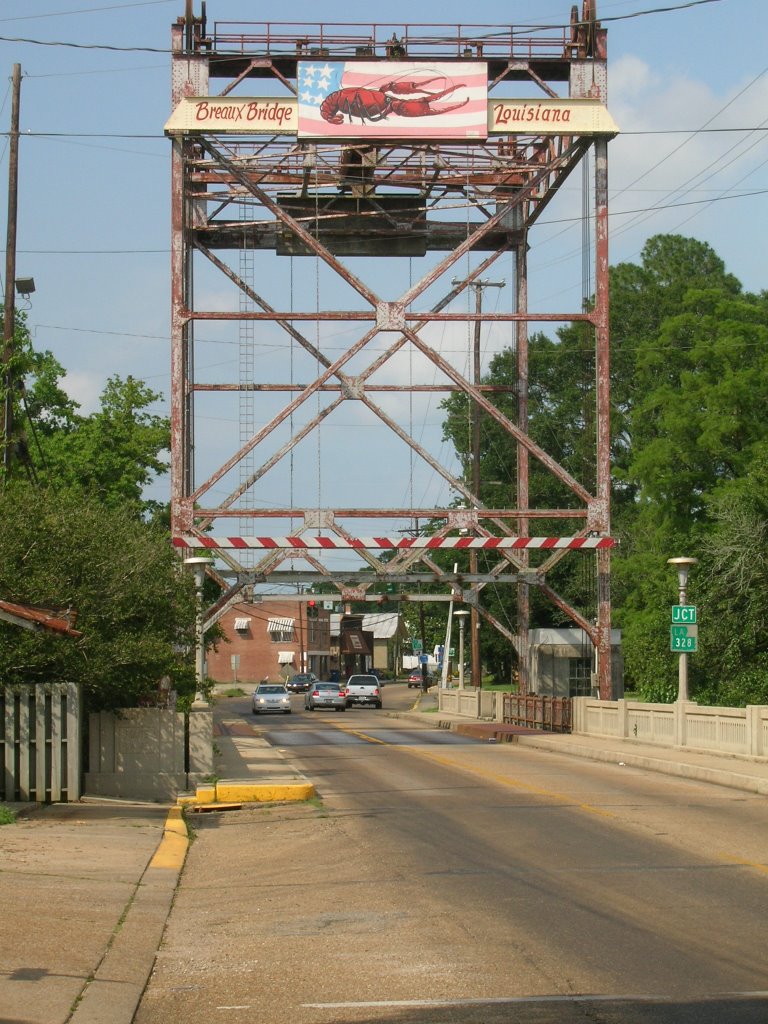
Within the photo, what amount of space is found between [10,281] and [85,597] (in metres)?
10.8

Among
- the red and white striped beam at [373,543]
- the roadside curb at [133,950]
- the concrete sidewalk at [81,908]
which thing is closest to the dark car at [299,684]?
the red and white striped beam at [373,543]

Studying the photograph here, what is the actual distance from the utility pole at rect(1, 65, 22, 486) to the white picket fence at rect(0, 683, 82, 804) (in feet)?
24.6

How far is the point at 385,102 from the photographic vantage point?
31438mm

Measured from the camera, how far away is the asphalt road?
7344 mm

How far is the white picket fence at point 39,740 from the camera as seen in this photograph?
16.5m

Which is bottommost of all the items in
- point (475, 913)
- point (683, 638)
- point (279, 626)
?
point (475, 913)

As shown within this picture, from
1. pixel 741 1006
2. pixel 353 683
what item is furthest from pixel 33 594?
pixel 353 683

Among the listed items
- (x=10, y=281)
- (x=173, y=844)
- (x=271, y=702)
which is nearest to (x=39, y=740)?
(x=173, y=844)

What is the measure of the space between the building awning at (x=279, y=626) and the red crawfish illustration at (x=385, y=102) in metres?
87.8

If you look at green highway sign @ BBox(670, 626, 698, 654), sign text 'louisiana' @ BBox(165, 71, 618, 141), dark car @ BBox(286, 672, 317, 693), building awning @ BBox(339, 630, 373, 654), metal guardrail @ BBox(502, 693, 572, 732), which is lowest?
dark car @ BBox(286, 672, 317, 693)

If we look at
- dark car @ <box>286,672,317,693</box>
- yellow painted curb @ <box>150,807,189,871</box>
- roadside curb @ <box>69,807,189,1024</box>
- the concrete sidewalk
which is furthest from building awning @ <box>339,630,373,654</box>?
roadside curb @ <box>69,807,189,1024</box>

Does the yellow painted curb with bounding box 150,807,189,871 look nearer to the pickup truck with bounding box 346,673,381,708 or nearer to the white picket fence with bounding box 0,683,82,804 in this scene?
the white picket fence with bounding box 0,683,82,804

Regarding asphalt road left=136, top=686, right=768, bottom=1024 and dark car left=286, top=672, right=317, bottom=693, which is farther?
dark car left=286, top=672, right=317, bottom=693

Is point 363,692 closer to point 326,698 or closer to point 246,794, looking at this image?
point 326,698
